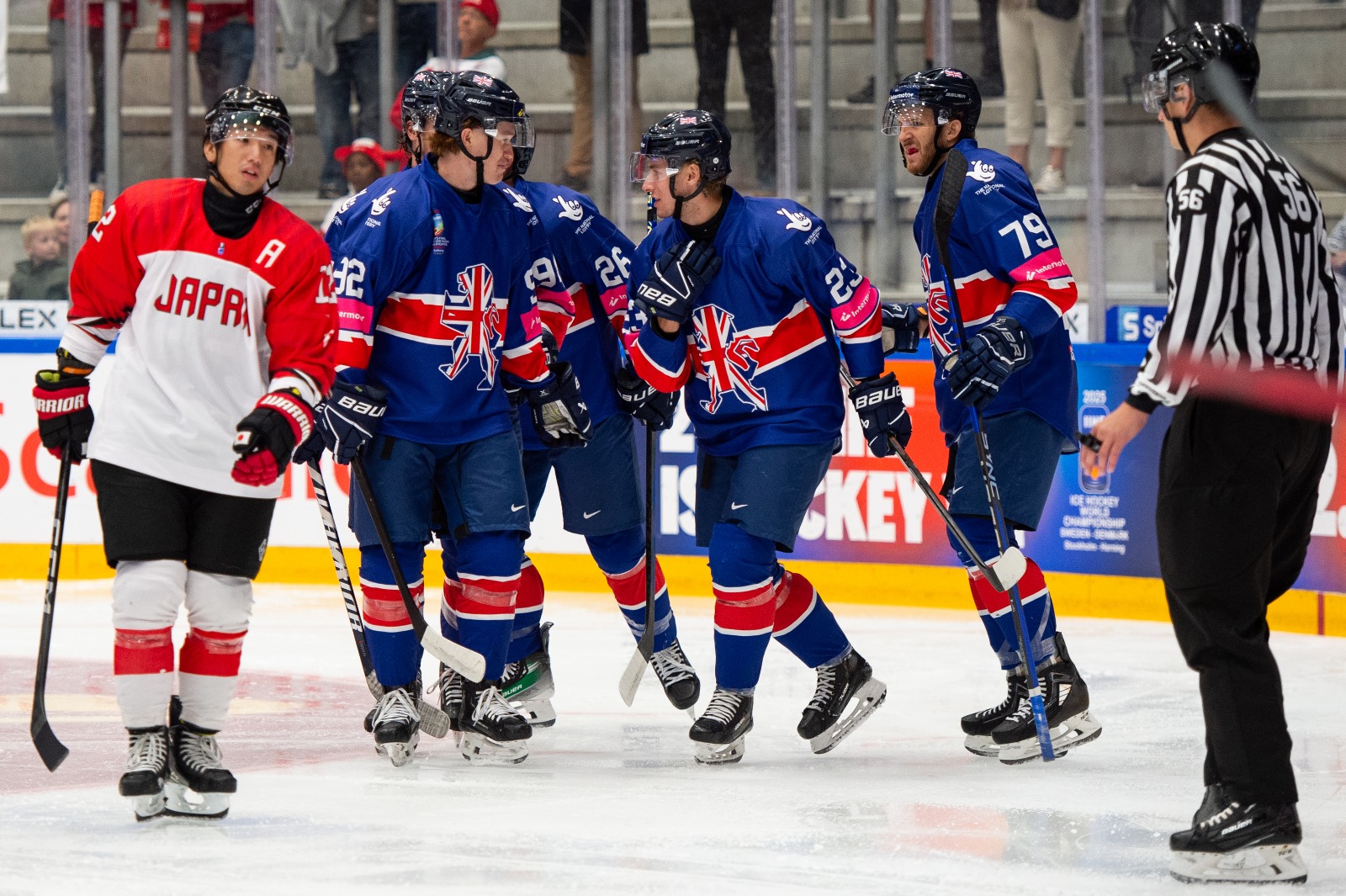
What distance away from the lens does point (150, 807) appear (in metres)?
3.46

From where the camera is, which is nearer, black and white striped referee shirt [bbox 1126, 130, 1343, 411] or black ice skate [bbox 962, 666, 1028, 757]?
black and white striped referee shirt [bbox 1126, 130, 1343, 411]

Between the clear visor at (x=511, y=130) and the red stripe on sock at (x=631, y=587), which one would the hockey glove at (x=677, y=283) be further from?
the red stripe on sock at (x=631, y=587)

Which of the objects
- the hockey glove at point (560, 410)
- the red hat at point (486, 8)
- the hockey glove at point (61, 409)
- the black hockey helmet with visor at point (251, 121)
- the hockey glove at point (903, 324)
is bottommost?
the hockey glove at point (560, 410)

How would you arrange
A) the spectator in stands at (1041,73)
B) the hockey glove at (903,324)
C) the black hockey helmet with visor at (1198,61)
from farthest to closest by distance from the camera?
the spectator in stands at (1041,73) < the hockey glove at (903,324) < the black hockey helmet with visor at (1198,61)

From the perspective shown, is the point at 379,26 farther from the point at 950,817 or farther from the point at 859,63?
the point at 950,817

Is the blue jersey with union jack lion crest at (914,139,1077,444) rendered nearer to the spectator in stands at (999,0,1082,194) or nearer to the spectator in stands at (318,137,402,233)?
the spectator in stands at (999,0,1082,194)

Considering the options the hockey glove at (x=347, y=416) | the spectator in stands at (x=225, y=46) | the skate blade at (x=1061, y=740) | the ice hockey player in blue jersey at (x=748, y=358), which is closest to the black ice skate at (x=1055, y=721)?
the skate blade at (x=1061, y=740)

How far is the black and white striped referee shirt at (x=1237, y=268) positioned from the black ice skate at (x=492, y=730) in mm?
1649

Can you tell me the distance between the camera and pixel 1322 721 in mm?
4547

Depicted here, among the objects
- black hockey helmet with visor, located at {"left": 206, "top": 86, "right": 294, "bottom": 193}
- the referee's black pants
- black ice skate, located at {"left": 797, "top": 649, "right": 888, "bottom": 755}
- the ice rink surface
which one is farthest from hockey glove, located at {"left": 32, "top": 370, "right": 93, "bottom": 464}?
the referee's black pants

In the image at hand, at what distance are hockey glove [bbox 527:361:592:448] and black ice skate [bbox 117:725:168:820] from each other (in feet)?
4.04


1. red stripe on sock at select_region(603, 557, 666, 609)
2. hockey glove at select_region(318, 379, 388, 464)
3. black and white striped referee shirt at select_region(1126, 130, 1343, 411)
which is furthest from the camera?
red stripe on sock at select_region(603, 557, 666, 609)

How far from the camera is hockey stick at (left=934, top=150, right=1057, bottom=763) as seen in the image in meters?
4.04

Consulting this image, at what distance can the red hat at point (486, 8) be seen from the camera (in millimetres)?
8453
